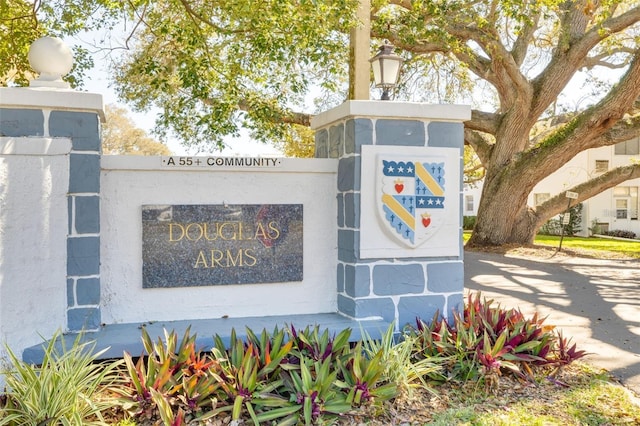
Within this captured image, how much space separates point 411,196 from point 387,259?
1.83 ft

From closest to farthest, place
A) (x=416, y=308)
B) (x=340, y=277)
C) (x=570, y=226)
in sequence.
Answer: (x=416, y=308)
(x=340, y=277)
(x=570, y=226)

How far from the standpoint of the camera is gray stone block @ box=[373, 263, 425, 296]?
14.9 feet

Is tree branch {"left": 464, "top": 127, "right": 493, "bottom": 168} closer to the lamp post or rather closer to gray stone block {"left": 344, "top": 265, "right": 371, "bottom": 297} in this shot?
the lamp post

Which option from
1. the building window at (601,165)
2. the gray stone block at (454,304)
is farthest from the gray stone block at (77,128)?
the building window at (601,165)

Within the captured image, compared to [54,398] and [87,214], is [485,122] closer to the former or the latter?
[87,214]

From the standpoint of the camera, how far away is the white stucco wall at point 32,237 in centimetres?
360

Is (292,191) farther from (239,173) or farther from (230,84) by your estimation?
(230,84)

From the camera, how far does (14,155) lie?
3697mm

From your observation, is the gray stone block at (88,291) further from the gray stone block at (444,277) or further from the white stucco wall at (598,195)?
the white stucco wall at (598,195)

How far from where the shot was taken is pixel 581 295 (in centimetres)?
763

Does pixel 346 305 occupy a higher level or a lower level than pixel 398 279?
lower

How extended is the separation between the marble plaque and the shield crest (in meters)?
0.77

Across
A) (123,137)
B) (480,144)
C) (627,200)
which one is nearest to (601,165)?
(627,200)

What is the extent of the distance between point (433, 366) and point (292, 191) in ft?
6.02
